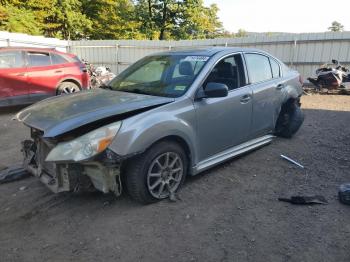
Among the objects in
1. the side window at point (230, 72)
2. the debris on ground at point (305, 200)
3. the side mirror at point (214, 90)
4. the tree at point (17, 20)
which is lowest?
the debris on ground at point (305, 200)

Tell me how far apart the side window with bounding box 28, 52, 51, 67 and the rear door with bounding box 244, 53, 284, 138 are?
21.1 feet

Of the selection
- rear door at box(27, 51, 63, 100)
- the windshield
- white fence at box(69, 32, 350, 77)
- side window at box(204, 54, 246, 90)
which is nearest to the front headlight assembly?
the windshield

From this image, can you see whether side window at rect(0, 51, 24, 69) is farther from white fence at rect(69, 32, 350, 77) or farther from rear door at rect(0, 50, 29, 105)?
white fence at rect(69, 32, 350, 77)

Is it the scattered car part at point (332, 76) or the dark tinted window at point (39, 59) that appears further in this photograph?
the scattered car part at point (332, 76)

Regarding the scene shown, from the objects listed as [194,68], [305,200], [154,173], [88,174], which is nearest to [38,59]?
[194,68]

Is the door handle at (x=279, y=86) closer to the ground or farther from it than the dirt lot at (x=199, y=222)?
farther from it

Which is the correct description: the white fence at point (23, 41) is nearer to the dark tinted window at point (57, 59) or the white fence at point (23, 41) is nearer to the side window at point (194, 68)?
the dark tinted window at point (57, 59)

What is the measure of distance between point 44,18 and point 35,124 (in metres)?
25.8

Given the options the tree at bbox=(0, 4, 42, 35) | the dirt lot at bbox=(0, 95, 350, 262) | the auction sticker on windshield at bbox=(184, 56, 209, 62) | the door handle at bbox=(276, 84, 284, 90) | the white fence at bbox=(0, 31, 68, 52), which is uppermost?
the tree at bbox=(0, 4, 42, 35)

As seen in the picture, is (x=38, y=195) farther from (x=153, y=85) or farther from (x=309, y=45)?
(x=309, y=45)

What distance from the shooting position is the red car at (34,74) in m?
8.41

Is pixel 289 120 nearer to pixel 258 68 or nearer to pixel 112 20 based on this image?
pixel 258 68

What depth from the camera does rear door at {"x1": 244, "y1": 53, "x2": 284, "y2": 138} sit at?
4803 millimetres

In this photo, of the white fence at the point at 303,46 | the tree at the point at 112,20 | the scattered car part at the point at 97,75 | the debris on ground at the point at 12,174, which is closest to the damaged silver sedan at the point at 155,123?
the debris on ground at the point at 12,174
